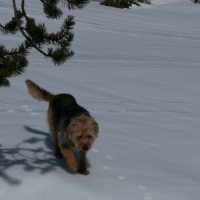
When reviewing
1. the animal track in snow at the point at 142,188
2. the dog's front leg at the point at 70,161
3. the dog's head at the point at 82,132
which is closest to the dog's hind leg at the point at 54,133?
the dog's front leg at the point at 70,161

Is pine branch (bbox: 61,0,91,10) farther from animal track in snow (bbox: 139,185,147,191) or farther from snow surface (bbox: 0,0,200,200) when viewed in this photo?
animal track in snow (bbox: 139,185,147,191)

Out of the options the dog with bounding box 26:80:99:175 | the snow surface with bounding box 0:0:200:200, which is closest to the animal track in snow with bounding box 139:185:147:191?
the snow surface with bounding box 0:0:200:200

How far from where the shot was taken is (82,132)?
14.4 feet

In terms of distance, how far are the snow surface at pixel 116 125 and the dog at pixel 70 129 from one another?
192 millimetres

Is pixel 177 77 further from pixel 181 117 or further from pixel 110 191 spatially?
pixel 110 191

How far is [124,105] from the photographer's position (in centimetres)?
844

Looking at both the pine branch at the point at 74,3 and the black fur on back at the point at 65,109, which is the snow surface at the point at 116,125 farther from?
the pine branch at the point at 74,3

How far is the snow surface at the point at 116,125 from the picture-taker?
4367mm

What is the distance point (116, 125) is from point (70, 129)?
2588mm

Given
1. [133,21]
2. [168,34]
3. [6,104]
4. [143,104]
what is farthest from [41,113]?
[133,21]

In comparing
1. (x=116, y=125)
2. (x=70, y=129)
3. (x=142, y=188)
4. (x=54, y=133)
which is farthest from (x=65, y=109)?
(x=116, y=125)

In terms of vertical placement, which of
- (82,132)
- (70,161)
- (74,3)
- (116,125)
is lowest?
(116,125)

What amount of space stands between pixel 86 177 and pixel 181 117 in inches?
150

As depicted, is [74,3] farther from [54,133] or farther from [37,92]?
[37,92]
